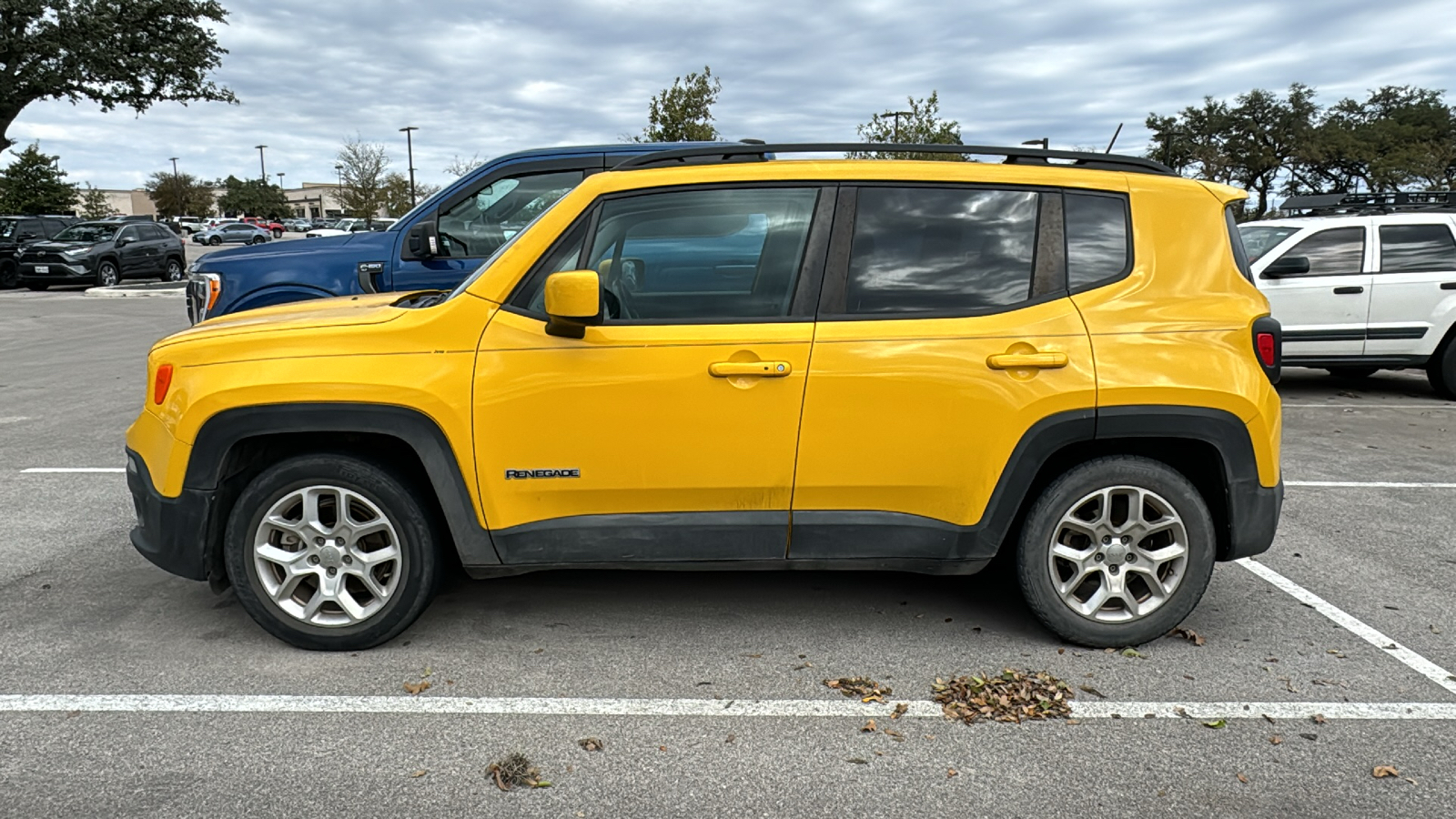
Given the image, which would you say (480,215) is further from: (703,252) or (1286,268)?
(1286,268)

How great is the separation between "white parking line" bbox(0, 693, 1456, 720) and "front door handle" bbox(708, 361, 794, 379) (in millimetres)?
1130

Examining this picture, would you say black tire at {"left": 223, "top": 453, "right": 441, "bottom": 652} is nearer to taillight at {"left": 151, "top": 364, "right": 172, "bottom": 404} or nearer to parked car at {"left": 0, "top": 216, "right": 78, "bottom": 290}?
taillight at {"left": 151, "top": 364, "right": 172, "bottom": 404}

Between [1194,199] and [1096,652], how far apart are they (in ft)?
5.81

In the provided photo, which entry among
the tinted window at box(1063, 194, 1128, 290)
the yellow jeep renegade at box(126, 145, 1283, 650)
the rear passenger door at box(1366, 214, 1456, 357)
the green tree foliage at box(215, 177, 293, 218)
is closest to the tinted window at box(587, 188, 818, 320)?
the yellow jeep renegade at box(126, 145, 1283, 650)

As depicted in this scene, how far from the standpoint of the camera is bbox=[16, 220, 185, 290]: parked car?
24.1 metres

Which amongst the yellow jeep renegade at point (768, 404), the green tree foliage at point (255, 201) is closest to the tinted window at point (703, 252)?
the yellow jeep renegade at point (768, 404)

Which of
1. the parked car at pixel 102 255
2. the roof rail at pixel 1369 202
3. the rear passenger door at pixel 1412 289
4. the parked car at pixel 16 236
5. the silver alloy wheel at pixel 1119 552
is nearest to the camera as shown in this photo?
the silver alloy wheel at pixel 1119 552

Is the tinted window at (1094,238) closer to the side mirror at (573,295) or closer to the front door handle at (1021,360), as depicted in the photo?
the front door handle at (1021,360)

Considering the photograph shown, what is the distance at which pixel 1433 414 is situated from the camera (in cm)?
939

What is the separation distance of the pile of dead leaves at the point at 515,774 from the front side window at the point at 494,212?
4447mm

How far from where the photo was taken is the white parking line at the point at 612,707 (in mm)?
3449

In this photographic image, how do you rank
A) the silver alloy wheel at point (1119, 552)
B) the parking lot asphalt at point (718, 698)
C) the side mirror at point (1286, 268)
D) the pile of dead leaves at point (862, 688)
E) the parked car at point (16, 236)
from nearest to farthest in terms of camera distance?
the parking lot asphalt at point (718, 698)
the pile of dead leaves at point (862, 688)
the silver alloy wheel at point (1119, 552)
the side mirror at point (1286, 268)
the parked car at point (16, 236)

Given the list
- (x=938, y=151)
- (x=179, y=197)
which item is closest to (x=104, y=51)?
(x=938, y=151)

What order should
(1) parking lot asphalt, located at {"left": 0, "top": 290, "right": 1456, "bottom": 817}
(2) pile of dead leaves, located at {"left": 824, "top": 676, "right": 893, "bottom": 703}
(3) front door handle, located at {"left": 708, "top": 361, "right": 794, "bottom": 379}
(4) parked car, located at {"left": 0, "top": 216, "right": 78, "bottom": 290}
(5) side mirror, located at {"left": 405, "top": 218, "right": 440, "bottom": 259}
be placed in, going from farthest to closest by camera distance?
(4) parked car, located at {"left": 0, "top": 216, "right": 78, "bottom": 290} < (5) side mirror, located at {"left": 405, "top": 218, "right": 440, "bottom": 259} < (3) front door handle, located at {"left": 708, "top": 361, "right": 794, "bottom": 379} < (2) pile of dead leaves, located at {"left": 824, "top": 676, "right": 893, "bottom": 703} < (1) parking lot asphalt, located at {"left": 0, "top": 290, "right": 1456, "bottom": 817}
